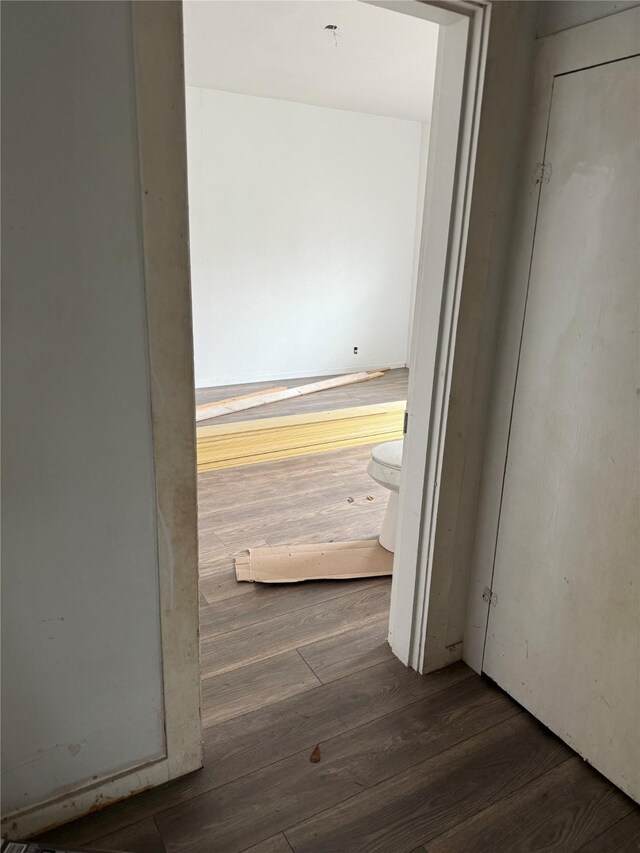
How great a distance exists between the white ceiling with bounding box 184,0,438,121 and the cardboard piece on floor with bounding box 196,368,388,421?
2.58 metres

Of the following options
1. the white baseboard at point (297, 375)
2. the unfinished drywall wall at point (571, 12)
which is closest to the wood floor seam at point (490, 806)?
the unfinished drywall wall at point (571, 12)

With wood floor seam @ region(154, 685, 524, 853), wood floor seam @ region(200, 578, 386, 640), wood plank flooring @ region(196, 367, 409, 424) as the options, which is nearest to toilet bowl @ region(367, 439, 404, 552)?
wood floor seam @ region(200, 578, 386, 640)

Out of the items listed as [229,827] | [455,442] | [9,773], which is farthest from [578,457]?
[9,773]

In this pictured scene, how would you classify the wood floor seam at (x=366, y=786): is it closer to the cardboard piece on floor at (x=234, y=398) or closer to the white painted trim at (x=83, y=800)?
the white painted trim at (x=83, y=800)

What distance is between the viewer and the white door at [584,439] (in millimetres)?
1473

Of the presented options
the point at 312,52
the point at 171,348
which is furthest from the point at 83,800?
the point at 312,52

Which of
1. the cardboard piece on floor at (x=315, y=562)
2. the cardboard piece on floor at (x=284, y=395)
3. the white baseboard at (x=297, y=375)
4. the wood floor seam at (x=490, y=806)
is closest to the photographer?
the wood floor seam at (x=490, y=806)

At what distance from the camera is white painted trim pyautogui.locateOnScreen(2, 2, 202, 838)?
1.18 m

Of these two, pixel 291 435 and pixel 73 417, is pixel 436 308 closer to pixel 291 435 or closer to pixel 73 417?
pixel 73 417

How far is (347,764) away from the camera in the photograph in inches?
68.4

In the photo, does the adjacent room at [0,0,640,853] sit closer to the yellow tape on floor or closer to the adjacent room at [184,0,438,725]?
the adjacent room at [184,0,438,725]

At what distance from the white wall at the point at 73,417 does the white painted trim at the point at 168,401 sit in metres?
0.03

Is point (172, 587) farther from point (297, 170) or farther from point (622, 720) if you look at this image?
point (297, 170)

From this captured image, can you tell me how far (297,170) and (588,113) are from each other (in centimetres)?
487
